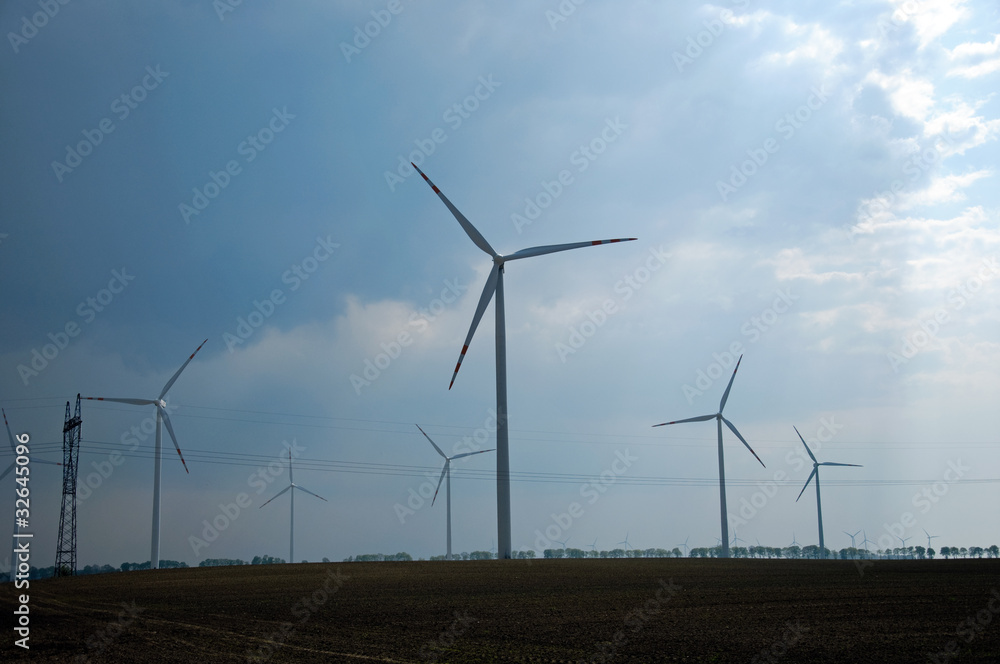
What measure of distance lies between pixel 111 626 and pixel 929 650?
24703 millimetres

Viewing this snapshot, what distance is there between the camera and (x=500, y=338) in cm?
6319

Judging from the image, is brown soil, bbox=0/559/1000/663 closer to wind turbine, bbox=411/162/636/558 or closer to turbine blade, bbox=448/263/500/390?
wind turbine, bbox=411/162/636/558

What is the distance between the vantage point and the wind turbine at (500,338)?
193ft

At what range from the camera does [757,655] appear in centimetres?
1967

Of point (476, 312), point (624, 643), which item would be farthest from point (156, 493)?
point (624, 643)

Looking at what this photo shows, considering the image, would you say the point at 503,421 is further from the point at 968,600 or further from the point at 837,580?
the point at 968,600
